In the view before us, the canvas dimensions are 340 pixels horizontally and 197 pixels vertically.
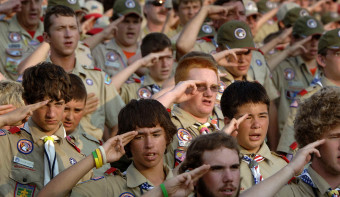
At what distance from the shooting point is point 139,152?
547cm

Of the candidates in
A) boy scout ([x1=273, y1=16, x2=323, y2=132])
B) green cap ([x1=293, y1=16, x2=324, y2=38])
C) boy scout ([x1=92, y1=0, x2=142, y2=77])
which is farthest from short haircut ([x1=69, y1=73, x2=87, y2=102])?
green cap ([x1=293, y1=16, x2=324, y2=38])

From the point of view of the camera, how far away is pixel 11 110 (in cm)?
587

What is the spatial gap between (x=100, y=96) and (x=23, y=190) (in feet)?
8.45

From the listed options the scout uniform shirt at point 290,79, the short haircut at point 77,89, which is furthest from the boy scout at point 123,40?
the short haircut at point 77,89

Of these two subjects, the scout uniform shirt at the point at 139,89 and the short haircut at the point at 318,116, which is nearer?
the short haircut at the point at 318,116

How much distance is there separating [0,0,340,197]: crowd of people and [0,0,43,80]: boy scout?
2 cm

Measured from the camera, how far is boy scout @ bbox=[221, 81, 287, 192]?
6.15 metres

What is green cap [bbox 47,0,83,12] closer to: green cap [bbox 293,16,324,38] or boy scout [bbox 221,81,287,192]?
green cap [bbox 293,16,324,38]

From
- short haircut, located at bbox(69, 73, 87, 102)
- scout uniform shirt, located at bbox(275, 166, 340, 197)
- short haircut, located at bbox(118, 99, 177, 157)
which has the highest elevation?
short haircut, located at bbox(118, 99, 177, 157)

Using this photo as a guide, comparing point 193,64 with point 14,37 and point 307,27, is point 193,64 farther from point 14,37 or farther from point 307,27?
point 307,27

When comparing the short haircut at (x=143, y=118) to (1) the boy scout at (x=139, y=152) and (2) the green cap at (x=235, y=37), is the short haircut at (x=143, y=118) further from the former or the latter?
(2) the green cap at (x=235, y=37)

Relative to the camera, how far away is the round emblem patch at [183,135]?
6.44 m

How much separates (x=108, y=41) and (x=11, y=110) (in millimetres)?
4741

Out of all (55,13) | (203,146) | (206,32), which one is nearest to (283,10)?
(206,32)
